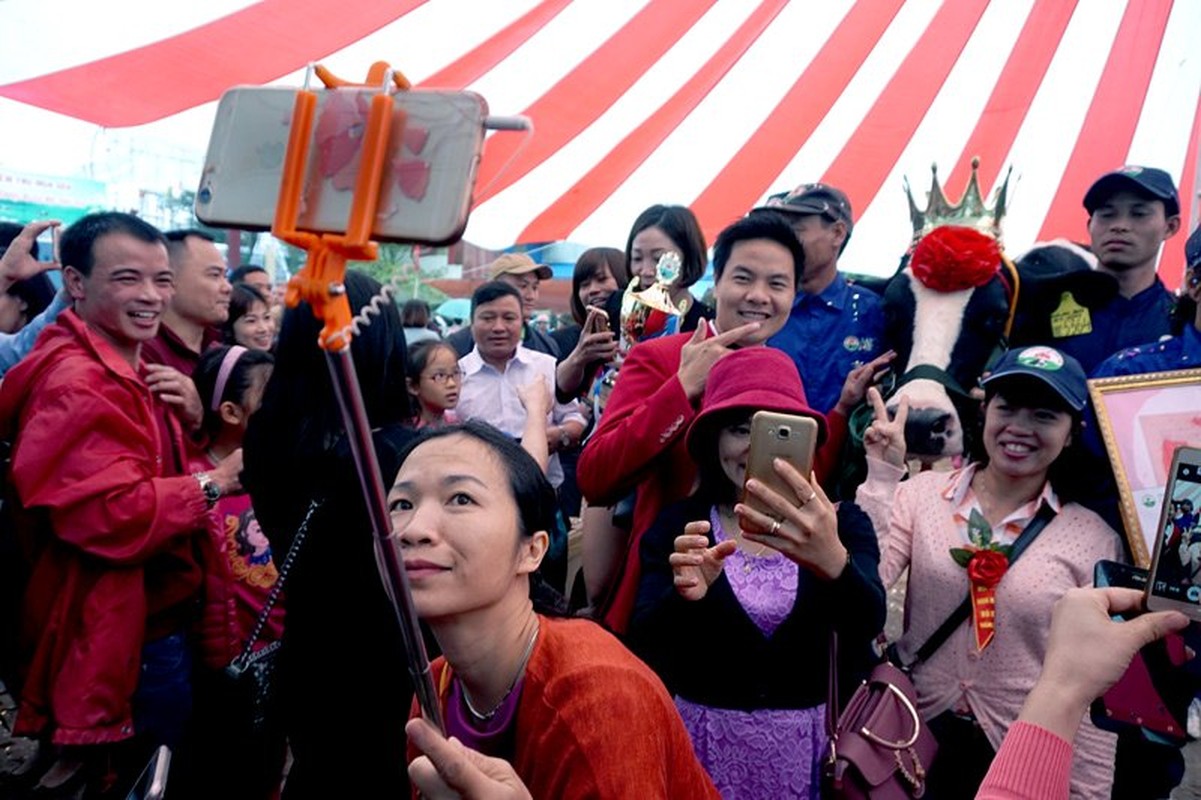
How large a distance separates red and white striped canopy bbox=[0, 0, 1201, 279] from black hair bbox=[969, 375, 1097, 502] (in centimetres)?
323

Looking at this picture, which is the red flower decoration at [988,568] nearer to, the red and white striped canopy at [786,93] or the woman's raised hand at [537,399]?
the woman's raised hand at [537,399]

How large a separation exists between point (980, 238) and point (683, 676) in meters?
1.74

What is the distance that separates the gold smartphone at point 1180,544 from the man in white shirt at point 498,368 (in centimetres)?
236

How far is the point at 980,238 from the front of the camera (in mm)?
2576

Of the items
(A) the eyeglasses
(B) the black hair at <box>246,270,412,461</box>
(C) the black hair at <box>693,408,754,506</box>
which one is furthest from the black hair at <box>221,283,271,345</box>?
(C) the black hair at <box>693,408,754,506</box>

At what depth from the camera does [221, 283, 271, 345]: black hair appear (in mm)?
3582

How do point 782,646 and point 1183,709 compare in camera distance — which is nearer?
point 1183,709

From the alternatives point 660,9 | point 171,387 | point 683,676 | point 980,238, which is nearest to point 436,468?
point 683,676


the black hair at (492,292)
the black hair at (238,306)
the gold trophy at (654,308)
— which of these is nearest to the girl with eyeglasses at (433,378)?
the black hair at (492,292)

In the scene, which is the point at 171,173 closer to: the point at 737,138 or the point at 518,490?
the point at 737,138

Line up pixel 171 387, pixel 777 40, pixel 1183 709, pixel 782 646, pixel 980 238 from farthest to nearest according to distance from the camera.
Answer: pixel 777 40
pixel 980 238
pixel 171 387
pixel 782 646
pixel 1183 709

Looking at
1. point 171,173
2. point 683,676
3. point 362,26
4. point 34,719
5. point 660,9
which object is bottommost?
point 34,719

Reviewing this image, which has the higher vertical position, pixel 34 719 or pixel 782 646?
pixel 782 646

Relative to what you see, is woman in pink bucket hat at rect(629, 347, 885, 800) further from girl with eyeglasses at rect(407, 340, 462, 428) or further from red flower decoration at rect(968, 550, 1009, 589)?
girl with eyeglasses at rect(407, 340, 462, 428)
